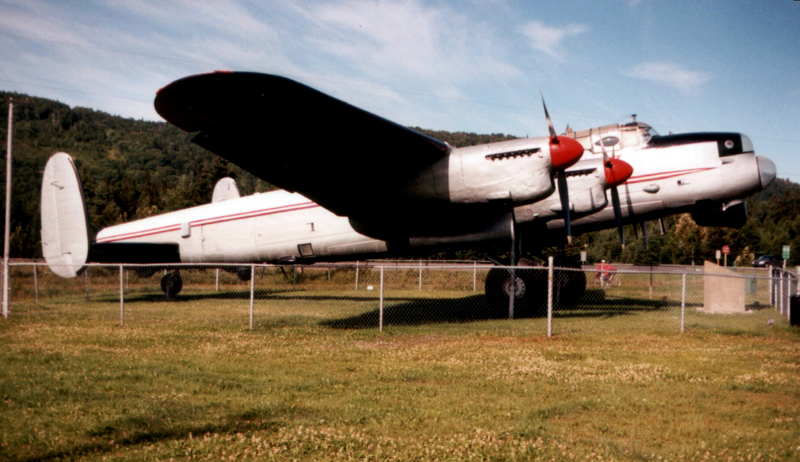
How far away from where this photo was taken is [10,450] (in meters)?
4.11

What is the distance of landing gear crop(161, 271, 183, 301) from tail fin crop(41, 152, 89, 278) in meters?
3.20

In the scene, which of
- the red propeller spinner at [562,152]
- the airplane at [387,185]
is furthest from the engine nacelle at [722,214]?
the red propeller spinner at [562,152]

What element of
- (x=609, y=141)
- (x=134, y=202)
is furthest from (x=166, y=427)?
(x=134, y=202)

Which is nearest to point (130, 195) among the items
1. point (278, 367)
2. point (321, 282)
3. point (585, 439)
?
point (321, 282)

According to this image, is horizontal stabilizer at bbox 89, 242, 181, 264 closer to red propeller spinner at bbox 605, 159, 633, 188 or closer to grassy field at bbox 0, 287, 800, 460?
grassy field at bbox 0, 287, 800, 460

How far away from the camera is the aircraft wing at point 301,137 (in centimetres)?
914

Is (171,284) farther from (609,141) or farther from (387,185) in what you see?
(609,141)

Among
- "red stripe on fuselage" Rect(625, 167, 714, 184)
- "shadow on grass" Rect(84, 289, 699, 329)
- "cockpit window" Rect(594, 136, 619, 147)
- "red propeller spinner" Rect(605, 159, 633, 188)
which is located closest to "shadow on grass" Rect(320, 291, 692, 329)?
"shadow on grass" Rect(84, 289, 699, 329)

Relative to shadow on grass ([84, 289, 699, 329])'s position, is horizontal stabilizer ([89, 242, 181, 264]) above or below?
above

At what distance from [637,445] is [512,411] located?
123cm

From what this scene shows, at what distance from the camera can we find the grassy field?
4.38 metres

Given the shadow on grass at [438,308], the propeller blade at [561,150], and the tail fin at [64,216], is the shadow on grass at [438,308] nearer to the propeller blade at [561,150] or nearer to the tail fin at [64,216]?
the tail fin at [64,216]

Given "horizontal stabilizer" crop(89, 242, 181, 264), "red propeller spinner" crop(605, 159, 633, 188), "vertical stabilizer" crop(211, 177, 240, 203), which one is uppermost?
"vertical stabilizer" crop(211, 177, 240, 203)

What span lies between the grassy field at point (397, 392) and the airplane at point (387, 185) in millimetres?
2786
